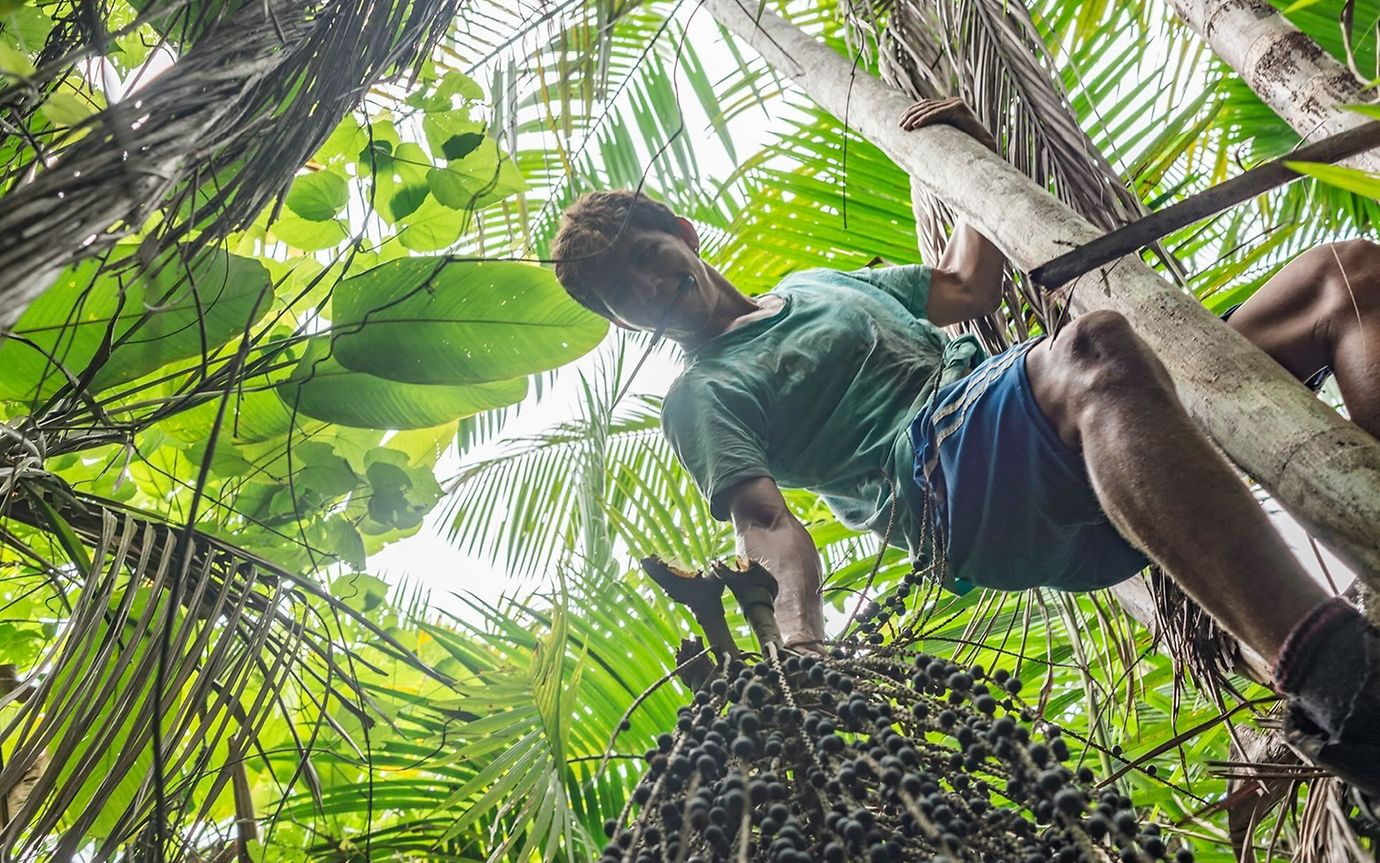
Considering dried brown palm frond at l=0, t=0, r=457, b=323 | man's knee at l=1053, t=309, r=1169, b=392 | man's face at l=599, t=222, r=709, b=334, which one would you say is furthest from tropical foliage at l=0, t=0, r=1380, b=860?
man's knee at l=1053, t=309, r=1169, b=392

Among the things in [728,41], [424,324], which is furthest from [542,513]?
[424,324]

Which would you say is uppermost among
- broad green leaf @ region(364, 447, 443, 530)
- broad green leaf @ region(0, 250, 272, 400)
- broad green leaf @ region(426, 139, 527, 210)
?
broad green leaf @ region(426, 139, 527, 210)

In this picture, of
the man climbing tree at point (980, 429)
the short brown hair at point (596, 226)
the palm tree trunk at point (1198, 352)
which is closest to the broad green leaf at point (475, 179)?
the man climbing tree at point (980, 429)

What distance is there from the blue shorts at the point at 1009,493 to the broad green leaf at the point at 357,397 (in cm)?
69

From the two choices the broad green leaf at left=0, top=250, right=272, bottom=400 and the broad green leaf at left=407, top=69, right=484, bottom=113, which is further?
the broad green leaf at left=407, top=69, right=484, bottom=113

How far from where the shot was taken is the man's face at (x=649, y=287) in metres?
2.29

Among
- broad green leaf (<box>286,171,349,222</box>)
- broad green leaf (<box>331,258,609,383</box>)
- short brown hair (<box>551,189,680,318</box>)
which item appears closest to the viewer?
broad green leaf (<box>331,258,609,383</box>)

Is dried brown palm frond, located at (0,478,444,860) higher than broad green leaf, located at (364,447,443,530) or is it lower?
lower

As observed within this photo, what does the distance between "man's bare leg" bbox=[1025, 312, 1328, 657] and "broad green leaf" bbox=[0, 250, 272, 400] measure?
1018 millimetres

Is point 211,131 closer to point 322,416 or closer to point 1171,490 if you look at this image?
point 322,416

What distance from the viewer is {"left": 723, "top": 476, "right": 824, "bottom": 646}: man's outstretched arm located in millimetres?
1615

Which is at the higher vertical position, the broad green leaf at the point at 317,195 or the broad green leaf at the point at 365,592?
the broad green leaf at the point at 317,195

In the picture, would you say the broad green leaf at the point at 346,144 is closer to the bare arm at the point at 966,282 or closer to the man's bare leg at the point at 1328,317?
the bare arm at the point at 966,282

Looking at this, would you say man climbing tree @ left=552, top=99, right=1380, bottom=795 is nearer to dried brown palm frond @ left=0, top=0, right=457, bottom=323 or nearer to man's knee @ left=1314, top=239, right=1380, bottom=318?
man's knee @ left=1314, top=239, right=1380, bottom=318
